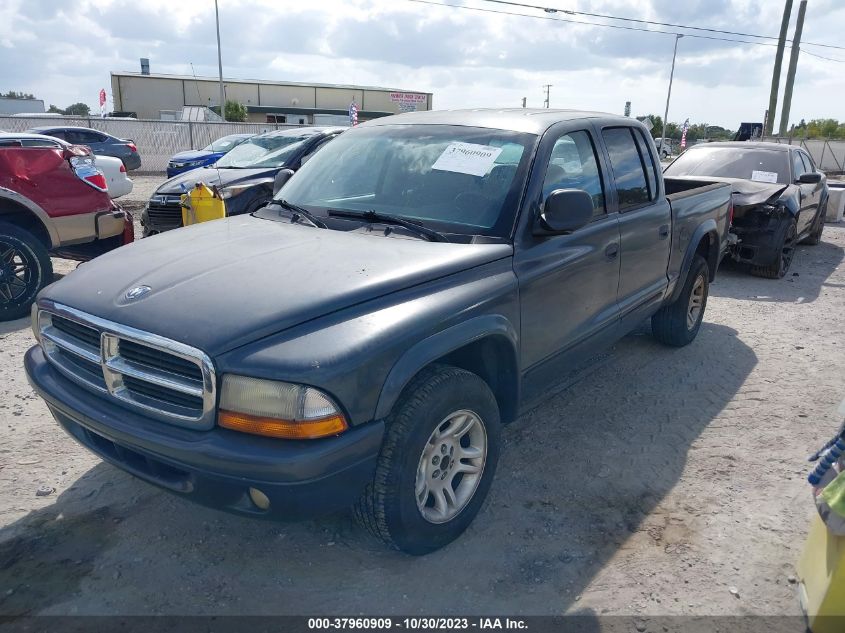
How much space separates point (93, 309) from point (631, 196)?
3.22 m

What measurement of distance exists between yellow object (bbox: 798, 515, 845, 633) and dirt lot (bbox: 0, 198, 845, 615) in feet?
0.53

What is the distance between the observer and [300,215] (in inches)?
145

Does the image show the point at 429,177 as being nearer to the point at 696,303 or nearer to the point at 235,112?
the point at 696,303

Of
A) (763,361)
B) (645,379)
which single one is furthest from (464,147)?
(763,361)

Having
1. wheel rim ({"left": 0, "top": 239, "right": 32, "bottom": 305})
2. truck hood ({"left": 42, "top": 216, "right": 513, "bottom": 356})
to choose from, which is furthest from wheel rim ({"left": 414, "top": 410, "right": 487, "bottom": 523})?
wheel rim ({"left": 0, "top": 239, "right": 32, "bottom": 305})

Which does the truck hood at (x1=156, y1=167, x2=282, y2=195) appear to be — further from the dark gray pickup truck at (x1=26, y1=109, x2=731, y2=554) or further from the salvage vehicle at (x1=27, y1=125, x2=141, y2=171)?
the salvage vehicle at (x1=27, y1=125, x2=141, y2=171)

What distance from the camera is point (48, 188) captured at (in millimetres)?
6191

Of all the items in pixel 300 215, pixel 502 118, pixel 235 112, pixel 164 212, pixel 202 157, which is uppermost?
pixel 235 112

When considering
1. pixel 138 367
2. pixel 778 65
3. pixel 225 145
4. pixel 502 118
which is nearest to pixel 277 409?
pixel 138 367

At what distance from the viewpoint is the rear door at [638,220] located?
4.16 meters

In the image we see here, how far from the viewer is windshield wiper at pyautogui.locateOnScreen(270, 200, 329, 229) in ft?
11.6

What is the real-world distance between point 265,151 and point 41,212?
4.56 meters

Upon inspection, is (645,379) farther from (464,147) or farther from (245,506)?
(245,506)

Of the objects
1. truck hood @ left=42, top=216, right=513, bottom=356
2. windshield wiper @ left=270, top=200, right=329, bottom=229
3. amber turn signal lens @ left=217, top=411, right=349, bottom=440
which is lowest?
amber turn signal lens @ left=217, top=411, right=349, bottom=440
